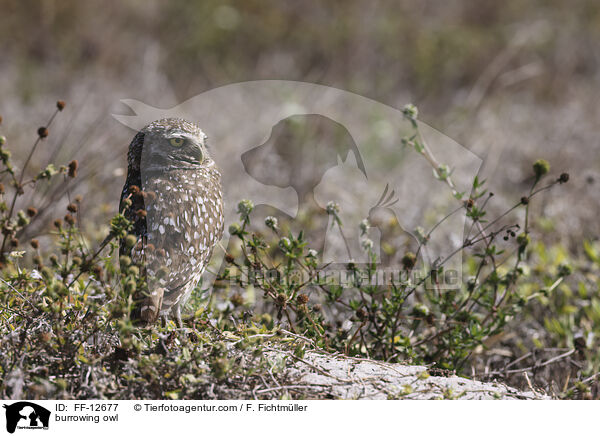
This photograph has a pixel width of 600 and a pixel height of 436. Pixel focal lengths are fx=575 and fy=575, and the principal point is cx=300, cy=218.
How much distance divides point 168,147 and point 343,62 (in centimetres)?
621

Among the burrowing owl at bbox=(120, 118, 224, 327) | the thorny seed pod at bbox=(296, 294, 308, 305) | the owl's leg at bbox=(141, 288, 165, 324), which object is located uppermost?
the burrowing owl at bbox=(120, 118, 224, 327)

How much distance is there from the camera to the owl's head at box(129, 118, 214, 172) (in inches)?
75.7

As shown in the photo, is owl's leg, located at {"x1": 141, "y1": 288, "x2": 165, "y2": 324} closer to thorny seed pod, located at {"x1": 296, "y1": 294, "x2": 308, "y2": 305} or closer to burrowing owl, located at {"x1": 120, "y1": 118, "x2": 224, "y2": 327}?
burrowing owl, located at {"x1": 120, "y1": 118, "x2": 224, "y2": 327}

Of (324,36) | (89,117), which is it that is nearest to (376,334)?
(89,117)

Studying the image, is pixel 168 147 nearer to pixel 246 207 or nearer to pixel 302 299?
pixel 246 207

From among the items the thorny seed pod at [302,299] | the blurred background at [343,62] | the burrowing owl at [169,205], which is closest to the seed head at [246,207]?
the burrowing owl at [169,205]

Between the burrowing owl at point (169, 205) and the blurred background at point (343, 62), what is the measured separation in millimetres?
3143

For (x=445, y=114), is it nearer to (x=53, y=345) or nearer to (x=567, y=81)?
(x=567, y=81)

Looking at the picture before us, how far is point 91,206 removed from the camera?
3855 millimetres

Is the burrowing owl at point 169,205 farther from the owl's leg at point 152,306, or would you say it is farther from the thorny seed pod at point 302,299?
the thorny seed pod at point 302,299

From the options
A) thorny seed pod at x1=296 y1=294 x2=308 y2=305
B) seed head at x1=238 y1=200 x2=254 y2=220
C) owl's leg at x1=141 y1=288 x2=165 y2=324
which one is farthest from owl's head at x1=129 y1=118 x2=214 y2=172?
thorny seed pod at x1=296 y1=294 x2=308 y2=305

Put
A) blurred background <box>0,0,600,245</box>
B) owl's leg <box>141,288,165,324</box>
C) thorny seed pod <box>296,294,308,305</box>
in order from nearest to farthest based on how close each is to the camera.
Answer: owl's leg <box>141,288,165,324</box> < thorny seed pod <box>296,294,308,305</box> < blurred background <box>0,0,600,245</box>

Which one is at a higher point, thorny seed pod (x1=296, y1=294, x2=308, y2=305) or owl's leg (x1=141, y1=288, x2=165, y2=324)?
thorny seed pod (x1=296, y1=294, x2=308, y2=305)

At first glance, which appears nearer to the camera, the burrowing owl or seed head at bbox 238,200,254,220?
the burrowing owl
